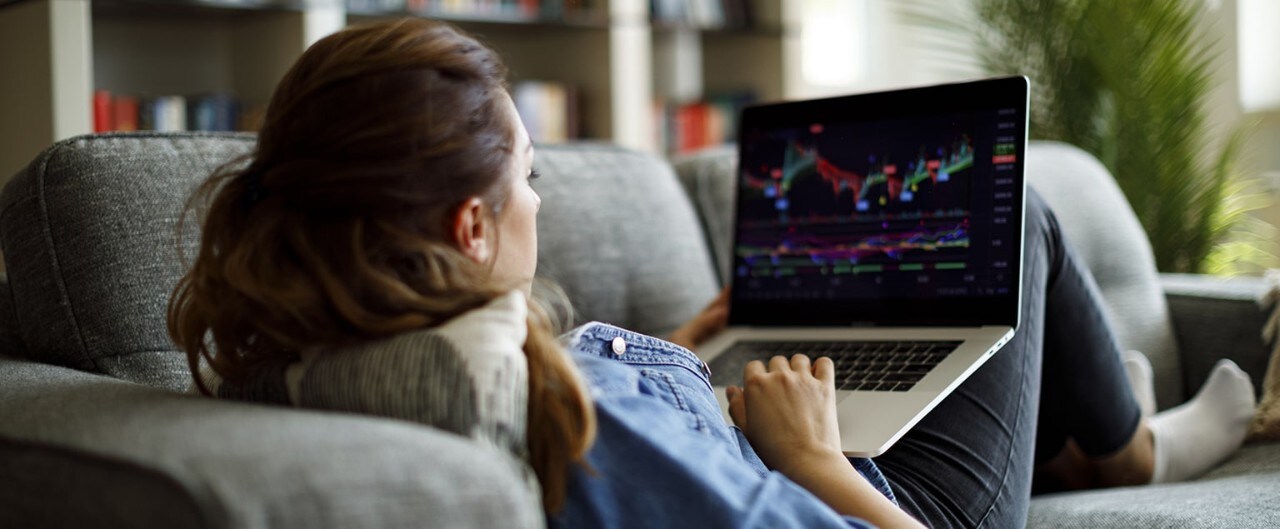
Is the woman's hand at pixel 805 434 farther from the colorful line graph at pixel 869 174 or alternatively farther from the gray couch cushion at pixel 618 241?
Answer: the gray couch cushion at pixel 618 241

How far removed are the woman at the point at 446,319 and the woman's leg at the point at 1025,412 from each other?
0.18m

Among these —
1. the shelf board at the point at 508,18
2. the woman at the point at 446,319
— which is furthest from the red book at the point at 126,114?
the woman at the point at 446,319

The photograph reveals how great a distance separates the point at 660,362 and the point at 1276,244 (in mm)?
2769

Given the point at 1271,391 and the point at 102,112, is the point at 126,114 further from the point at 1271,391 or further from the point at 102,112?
the point at 1271,391

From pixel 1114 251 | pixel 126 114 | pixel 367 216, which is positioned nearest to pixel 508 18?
pixel 126 114

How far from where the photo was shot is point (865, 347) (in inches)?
51.0

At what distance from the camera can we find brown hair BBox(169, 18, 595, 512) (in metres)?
0.74

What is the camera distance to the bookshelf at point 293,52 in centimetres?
203

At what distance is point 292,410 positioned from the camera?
0.71m

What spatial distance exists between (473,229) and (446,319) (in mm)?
78

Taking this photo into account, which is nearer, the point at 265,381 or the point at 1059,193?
the point at 265,381

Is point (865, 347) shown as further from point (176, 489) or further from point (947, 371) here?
point (176, 489)

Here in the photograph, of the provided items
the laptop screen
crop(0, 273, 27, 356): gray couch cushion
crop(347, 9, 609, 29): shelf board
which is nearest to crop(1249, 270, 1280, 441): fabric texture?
the laptop screen

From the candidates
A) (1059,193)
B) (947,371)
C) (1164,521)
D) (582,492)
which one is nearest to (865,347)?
(947,371)
